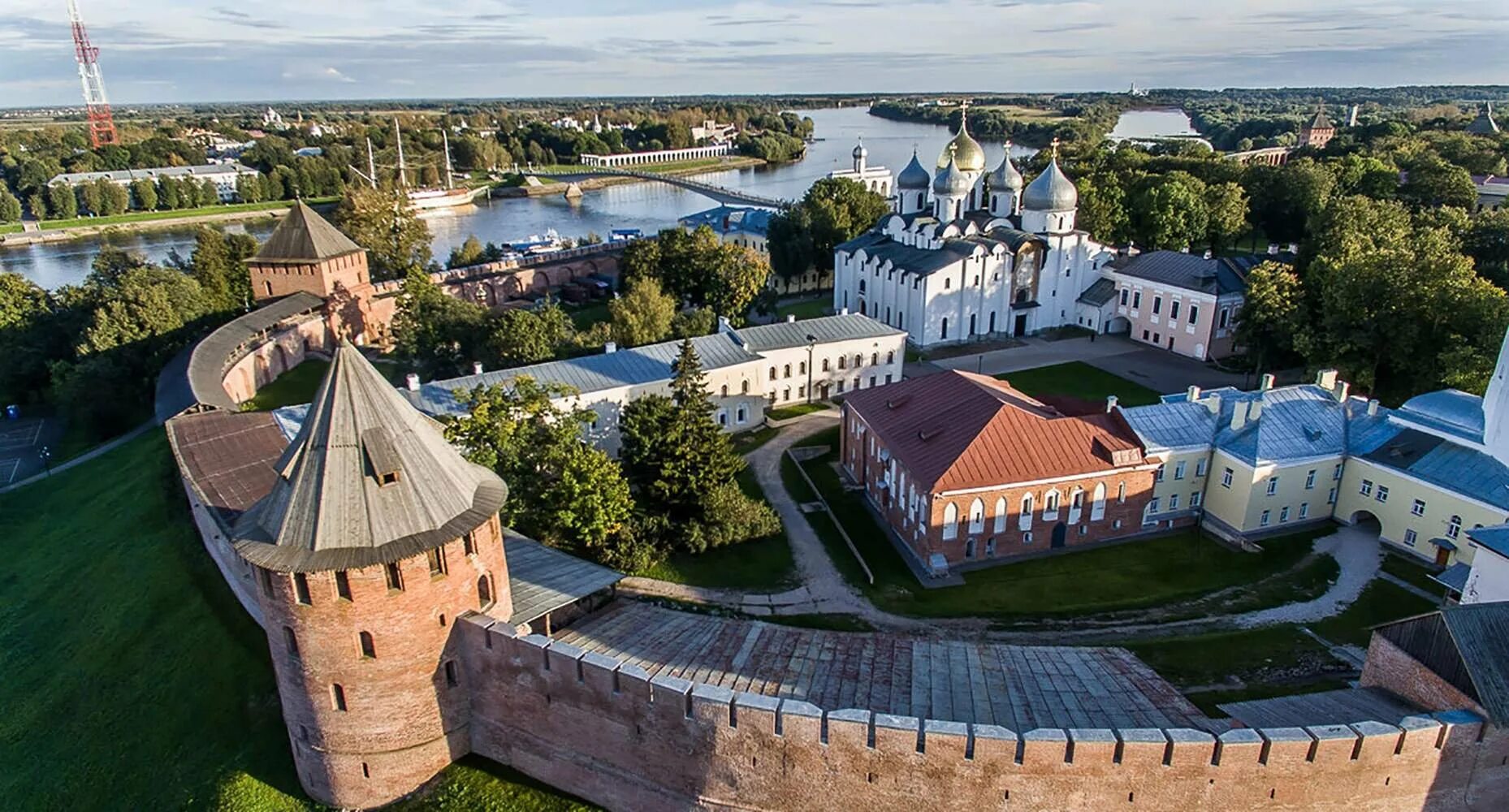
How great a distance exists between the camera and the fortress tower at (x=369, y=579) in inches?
669

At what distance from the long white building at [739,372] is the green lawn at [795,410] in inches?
13.0

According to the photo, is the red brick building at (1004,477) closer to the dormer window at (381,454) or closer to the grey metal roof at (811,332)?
the grey metal roof at (811,332)

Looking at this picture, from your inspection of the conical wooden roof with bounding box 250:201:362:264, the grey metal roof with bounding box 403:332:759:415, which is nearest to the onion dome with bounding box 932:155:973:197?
the grey metal roof with bounding box 403:332:759:415

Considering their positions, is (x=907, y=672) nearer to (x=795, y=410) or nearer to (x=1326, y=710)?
(x=1326, y=710)

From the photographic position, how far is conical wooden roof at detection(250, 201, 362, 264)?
5075 cm

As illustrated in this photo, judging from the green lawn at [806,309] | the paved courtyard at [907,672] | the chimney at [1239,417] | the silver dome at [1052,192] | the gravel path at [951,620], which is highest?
the silver dome at [1052,192]

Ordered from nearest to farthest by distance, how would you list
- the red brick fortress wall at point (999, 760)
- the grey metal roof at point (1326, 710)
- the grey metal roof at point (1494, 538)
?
the red brick fortress wall at point (999, 760) < the grey metal roof at point (1326, 710) < the grey metal roof at point (1494, 538)

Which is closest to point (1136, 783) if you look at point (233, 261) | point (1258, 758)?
point (1258, 758)

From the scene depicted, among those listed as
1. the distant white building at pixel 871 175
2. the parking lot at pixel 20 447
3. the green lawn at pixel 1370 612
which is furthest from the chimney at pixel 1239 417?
the distant white building at pixel 871 175

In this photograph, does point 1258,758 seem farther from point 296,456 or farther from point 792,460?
point 792,460

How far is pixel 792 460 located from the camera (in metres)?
36.5

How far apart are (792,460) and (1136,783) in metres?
22.1

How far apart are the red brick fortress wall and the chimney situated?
604 inches

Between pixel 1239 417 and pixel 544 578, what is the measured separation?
23.4 meters
